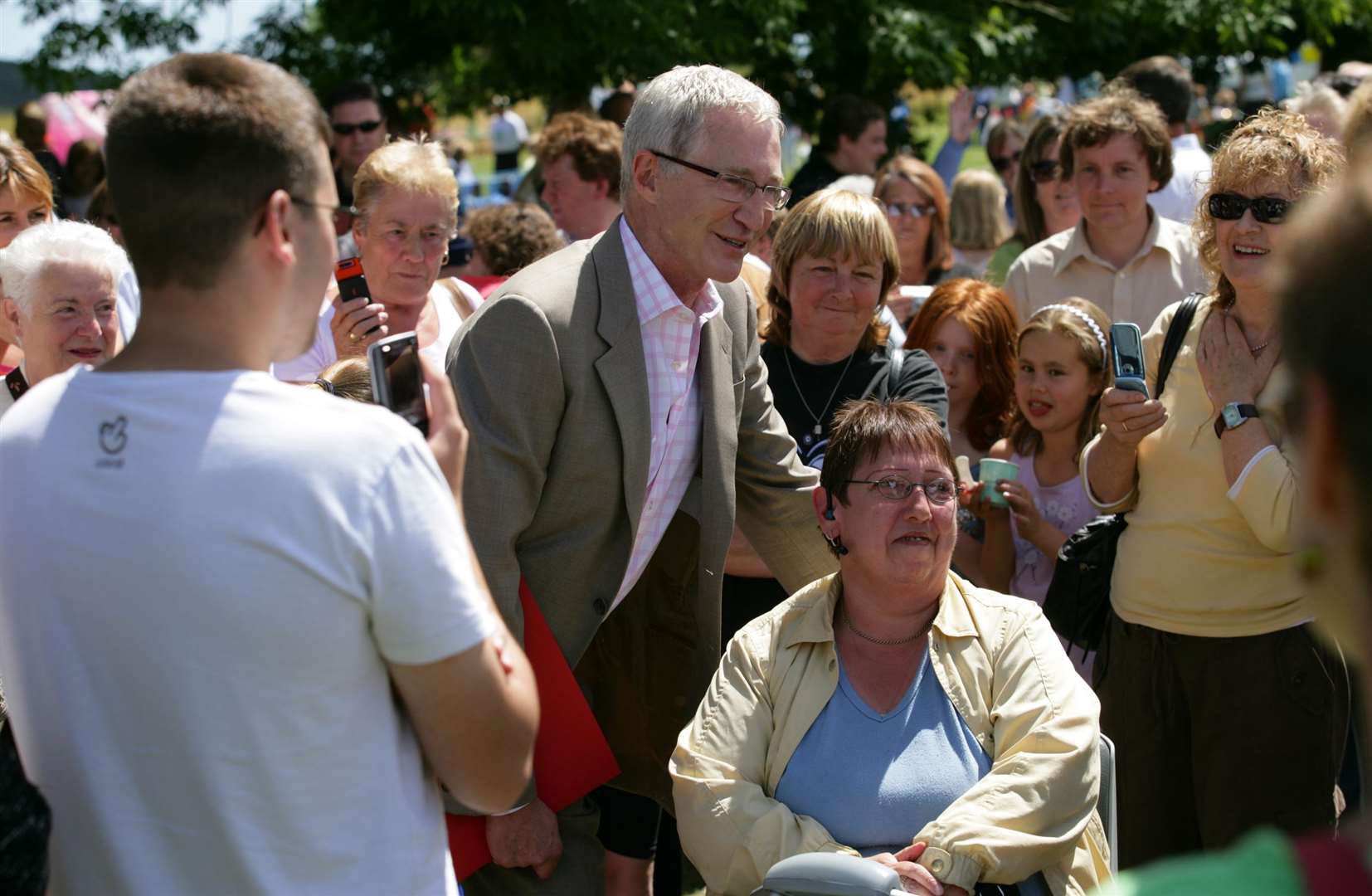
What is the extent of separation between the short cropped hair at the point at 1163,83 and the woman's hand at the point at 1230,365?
11.4ft

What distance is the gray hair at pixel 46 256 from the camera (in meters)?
3.41

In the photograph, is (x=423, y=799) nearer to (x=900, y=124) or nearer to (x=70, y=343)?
(x=70, y=343)

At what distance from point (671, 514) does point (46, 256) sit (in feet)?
5.57

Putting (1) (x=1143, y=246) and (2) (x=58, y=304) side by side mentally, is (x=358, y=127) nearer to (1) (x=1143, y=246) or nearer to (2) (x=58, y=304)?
(2) (x=58, y=304)

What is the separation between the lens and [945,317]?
15.6ft

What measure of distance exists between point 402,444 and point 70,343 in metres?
2.13

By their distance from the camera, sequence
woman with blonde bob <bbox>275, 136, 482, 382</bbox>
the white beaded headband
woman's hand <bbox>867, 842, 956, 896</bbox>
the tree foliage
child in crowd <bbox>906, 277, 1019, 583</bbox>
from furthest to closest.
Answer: the tree foliage < child in crowd <bbox>906, 277, 1019, 583</bbox> < the white beaded headband < woman with blonde bob <bbox>275, 136, 482, 382</bbox> < woman's hand <bbox>867, 842, 956, 896</bbox>

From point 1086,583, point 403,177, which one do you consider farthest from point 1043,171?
point 403,177

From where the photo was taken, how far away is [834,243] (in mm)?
3984

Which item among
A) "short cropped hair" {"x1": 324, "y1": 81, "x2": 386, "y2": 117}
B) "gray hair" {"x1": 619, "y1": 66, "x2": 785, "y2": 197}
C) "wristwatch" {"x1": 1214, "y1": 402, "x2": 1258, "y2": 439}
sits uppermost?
"gray hair" {"x1": 619, "y1": 66, "x2": 785, "y2": 197}

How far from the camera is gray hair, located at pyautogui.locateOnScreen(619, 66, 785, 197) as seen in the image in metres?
2.94

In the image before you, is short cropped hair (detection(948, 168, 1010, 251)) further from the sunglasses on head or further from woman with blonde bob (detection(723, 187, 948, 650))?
woman with blonde bob (detection(723, 187, 948, 650))

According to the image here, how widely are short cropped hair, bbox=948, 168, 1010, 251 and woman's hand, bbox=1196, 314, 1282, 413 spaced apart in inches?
145

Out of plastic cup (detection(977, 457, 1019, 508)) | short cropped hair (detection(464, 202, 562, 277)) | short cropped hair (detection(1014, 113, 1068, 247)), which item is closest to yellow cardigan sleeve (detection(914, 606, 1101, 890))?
plastic cup (detection(977, 457, 1019, 508))
